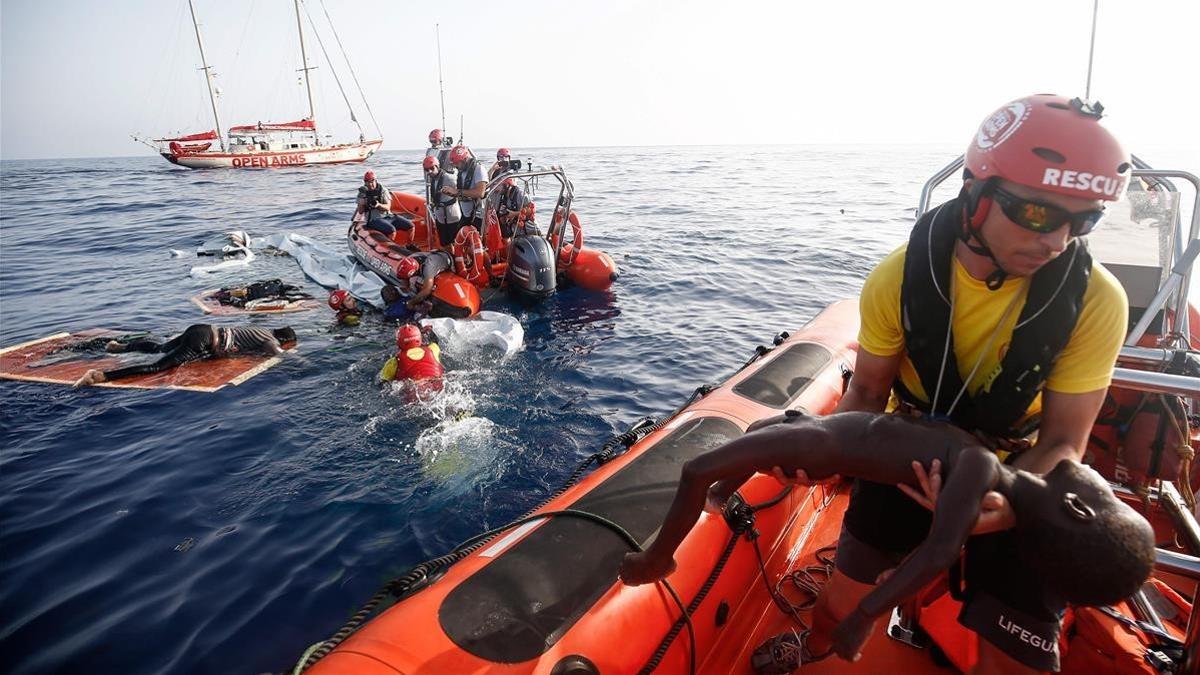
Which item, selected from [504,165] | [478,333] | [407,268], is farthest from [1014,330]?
[504,165]

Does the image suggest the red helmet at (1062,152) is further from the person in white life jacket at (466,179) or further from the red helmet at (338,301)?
the red helmet at (338,301)

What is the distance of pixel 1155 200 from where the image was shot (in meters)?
3.51

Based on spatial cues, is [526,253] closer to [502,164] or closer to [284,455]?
[502,164]

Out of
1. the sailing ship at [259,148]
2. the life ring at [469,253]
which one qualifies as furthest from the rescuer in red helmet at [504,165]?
the sailing ship at [259,148]

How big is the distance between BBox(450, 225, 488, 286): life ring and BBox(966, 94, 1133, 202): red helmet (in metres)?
8.06

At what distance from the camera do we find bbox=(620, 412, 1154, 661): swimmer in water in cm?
120

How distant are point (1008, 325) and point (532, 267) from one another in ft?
24.5

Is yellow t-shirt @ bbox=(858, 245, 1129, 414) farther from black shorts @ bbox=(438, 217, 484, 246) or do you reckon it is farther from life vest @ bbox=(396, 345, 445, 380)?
black shorts @ bbox=(438, 217, 484, 246)

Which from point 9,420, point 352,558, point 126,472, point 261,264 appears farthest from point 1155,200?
point 261,264

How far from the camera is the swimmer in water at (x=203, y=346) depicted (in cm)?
693

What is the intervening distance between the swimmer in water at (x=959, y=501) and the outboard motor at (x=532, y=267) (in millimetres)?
7401

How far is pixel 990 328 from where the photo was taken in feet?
5.67

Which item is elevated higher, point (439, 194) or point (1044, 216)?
point (439, 194)

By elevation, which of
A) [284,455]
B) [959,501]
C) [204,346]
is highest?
[959,501]
